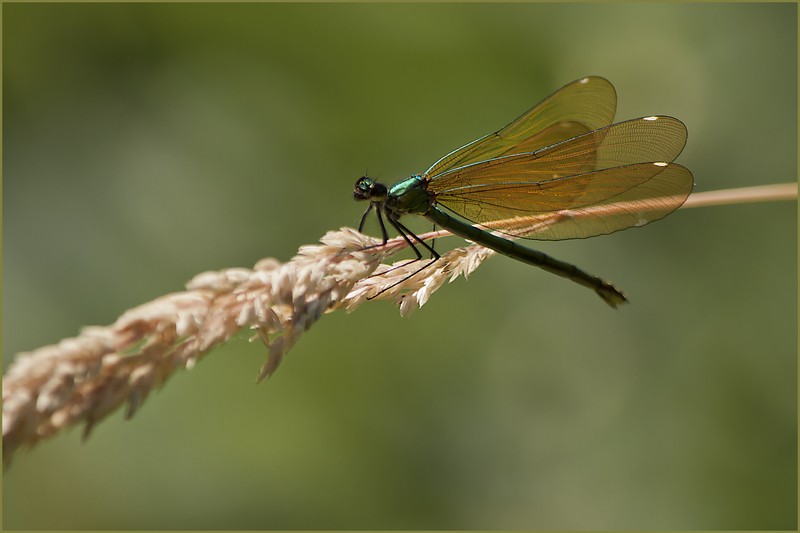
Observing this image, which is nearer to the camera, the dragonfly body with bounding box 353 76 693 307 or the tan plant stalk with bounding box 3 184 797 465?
the tan plant stalk with bounding box 3 184 797 465

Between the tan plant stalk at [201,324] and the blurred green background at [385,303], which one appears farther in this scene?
the blurred green background at [385,303]

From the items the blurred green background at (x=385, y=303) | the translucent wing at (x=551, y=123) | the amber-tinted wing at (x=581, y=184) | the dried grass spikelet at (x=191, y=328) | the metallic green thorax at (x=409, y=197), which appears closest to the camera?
the dried grass spikelet at (x=191, y=328)

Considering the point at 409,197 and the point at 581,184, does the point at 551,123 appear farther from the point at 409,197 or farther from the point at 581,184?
the point at 409,197

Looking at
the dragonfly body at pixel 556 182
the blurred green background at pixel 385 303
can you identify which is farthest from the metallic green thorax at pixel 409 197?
the blurred green background at pixel 385 303

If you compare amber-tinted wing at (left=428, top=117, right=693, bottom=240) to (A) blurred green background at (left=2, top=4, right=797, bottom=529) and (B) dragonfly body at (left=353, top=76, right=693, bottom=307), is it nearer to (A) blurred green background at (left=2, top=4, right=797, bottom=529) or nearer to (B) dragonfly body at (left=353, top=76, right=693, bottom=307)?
(B) dragonfly body at (left=353, top=76, right=693, bottom=307)

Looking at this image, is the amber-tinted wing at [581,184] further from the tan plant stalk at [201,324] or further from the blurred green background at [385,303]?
the blurred green background at [385,303]

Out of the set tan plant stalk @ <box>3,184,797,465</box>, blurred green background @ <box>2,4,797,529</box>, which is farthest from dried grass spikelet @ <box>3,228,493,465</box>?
blurred green background @ <box>2,4,797,529</box>

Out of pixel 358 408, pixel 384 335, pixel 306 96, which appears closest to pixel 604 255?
pixel 384 335

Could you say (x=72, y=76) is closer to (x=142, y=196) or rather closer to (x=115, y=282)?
(x=142, y=196)
